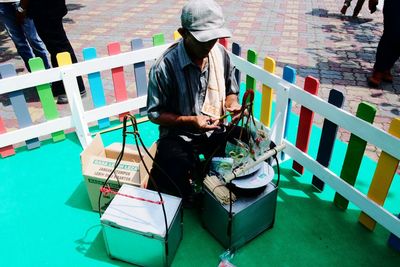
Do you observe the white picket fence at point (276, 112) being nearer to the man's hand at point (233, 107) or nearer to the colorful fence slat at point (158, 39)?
the colorful fence slat at point (158, 39)

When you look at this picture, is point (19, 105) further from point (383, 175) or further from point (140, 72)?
point (383, 175)

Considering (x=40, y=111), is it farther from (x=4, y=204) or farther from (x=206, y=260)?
(x=206, y=260)

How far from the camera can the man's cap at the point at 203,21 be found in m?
2.09

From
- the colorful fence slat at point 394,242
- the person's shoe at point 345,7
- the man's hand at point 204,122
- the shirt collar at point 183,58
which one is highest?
the shirt collar at point 183,58

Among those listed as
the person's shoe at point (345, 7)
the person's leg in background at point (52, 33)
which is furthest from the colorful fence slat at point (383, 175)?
the person's shoe at point (345, 7)

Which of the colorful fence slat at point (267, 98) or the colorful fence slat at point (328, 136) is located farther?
the colorful fence slat at point (267, 98)

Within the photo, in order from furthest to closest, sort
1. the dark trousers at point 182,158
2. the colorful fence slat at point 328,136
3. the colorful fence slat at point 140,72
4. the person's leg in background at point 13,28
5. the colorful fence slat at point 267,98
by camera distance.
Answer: the person's leg in background at point 13,28 < the colorful fence slat at point 140,72 < the colorful fence slat at point 267,98 < the colorful fence slat at point 328,136 < the dark trousers at point 182,158

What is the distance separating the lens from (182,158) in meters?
2.50

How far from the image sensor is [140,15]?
825 cm

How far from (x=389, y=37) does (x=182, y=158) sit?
3588 millimetres

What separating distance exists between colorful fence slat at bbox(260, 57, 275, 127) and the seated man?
59cm

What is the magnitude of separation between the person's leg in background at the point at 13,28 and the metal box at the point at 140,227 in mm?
3103

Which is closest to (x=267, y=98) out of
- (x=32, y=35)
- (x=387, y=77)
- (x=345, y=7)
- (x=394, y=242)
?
(x=394, y=242)

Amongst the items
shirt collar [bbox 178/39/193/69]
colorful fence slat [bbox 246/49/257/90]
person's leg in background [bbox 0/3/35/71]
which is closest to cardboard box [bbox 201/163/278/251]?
shirt collar [bbox 178/39/193/69]
